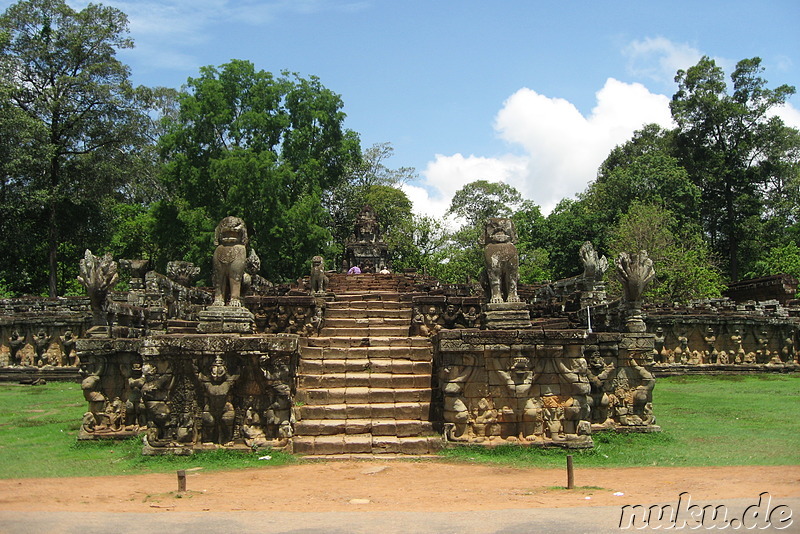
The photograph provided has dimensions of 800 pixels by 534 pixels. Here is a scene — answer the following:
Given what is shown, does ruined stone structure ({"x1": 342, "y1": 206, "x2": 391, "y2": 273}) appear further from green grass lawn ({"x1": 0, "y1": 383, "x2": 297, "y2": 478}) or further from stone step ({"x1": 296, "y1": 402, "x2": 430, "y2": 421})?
stone step ({"x1": 296, "y1": 402, "x2": 430, "y2": 421})

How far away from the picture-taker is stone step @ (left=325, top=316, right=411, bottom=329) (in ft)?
46.6

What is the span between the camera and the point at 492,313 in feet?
33.4

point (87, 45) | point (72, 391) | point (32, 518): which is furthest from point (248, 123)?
point (32, 518)

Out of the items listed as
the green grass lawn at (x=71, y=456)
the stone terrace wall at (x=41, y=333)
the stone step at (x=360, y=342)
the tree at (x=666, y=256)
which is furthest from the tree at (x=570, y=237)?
the green grass lawn at (x=71, y=456)

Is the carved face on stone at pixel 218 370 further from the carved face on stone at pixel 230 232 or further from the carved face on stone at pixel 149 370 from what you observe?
the carved face on stone at pixel 230 232

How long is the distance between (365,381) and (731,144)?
34.9 metres

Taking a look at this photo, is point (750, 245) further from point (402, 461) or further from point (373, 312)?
point (402, 461)

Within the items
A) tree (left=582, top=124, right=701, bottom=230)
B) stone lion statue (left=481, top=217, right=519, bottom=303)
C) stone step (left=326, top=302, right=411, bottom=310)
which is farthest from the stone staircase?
tree (left=582, top=124, right=701, bottom=230)

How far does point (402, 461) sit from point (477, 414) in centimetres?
126

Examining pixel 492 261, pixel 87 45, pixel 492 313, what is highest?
pixel 87 45

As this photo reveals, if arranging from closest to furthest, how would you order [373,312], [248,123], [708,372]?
[373,312] → [708,372] → [248,123]

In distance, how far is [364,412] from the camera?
32.3 ft

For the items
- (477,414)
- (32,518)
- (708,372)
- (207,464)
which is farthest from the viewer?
(708,372)

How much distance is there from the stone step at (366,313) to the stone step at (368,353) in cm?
342
